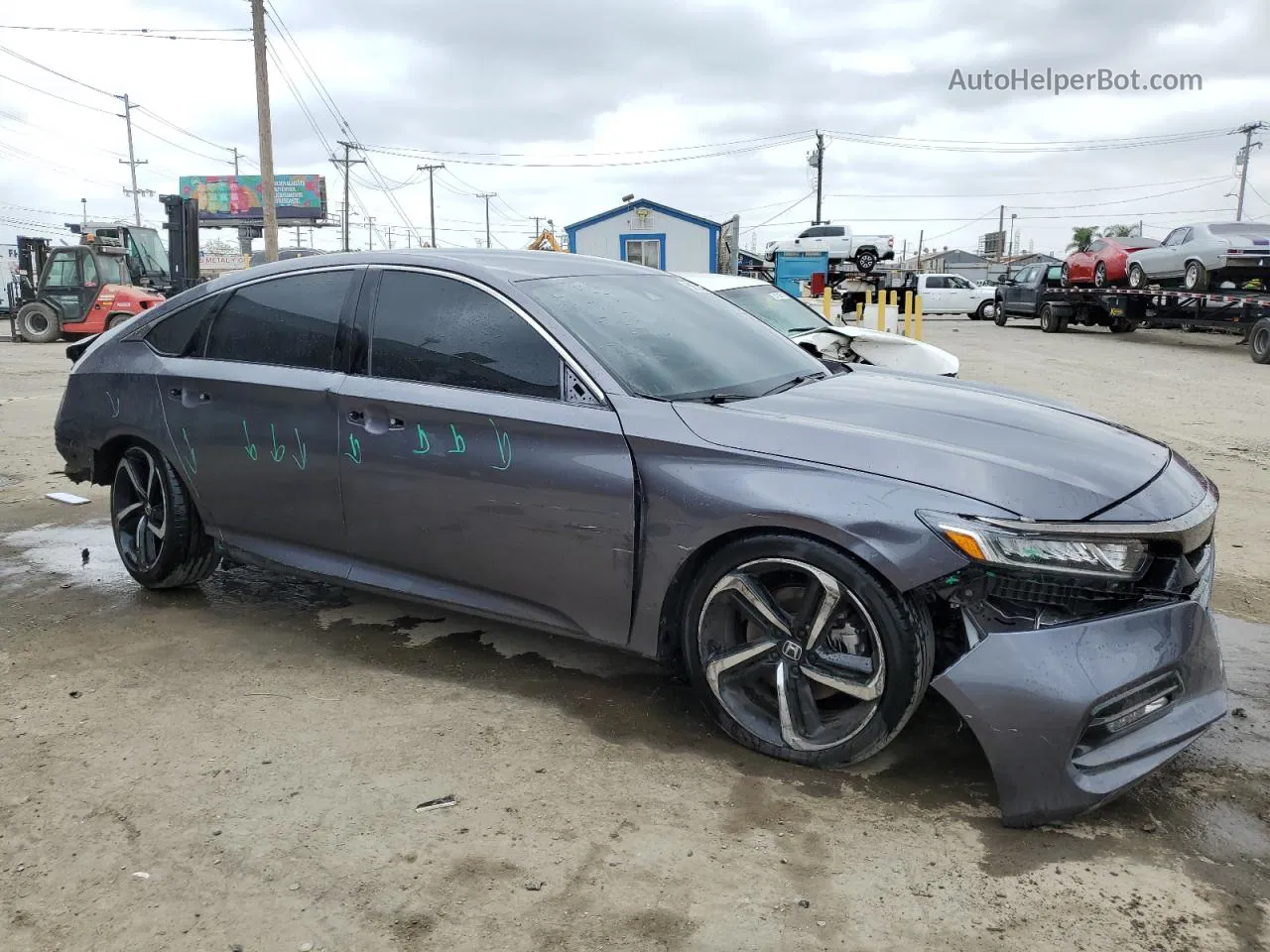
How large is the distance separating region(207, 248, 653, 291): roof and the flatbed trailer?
53.2 feet

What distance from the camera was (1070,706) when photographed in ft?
8.13

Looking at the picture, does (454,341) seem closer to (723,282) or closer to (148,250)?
(723,282)

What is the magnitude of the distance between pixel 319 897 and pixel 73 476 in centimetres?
348

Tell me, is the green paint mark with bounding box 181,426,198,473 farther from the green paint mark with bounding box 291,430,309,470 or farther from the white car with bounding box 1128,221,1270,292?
the white car with bounding box 1128,221,1270,292

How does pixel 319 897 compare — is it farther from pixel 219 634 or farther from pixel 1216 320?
pixel 1216 320

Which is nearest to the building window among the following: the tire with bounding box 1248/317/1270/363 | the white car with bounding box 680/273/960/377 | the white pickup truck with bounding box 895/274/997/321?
the white pickup truck with bounding box 895/274/997/321

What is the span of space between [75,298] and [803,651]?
82.1ft

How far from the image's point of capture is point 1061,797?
2529mm

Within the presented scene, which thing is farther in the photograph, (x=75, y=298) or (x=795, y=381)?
(x=75, y=298)

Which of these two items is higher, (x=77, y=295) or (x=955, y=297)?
(x=955, y=297)

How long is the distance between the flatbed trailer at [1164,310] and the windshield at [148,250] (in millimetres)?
23854

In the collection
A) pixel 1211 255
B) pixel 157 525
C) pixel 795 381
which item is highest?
pixel 1211 255

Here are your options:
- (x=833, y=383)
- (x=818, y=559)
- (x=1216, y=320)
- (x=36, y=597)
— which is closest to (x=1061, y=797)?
(x=818, y=559)

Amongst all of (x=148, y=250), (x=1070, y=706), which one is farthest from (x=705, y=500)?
(x=148, y=250)
